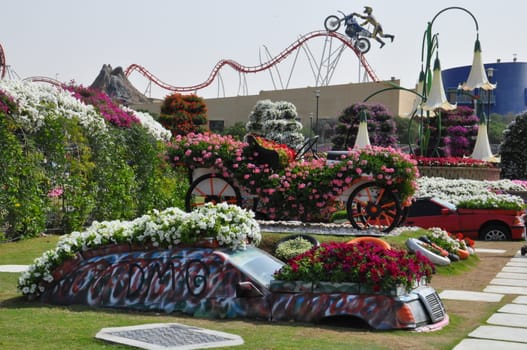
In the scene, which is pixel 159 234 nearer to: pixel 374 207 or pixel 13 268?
pixel 13 268

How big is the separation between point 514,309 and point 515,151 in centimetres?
4291

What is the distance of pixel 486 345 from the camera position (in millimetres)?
7906

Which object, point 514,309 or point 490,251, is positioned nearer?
point 514,309

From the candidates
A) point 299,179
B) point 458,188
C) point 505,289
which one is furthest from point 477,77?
point 505,289

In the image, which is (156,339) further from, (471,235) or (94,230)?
(471,235)

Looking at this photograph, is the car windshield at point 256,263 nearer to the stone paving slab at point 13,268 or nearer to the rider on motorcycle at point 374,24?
the stone paving slab at point 13,268

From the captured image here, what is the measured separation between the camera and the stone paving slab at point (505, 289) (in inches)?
504

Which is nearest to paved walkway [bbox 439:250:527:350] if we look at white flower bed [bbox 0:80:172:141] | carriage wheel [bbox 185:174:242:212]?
carriage wheel [bbox 185:174:242:212]

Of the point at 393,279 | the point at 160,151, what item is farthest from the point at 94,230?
the point at 160,151

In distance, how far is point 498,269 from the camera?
1634cm

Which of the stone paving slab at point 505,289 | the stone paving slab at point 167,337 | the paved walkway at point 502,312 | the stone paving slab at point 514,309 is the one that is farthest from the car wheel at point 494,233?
the stone paving slab at point 167,337

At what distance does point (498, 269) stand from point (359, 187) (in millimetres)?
3443

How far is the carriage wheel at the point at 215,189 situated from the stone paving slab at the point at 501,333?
339 inches

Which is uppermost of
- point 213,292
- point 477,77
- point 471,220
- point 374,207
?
point 477,77
